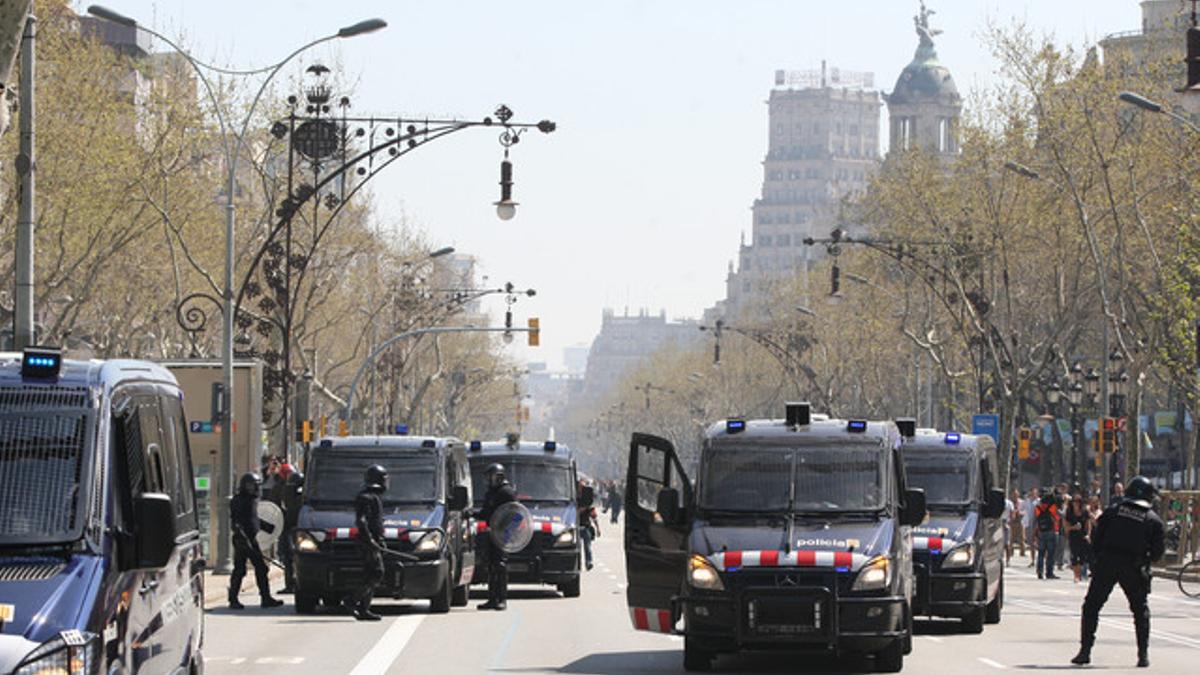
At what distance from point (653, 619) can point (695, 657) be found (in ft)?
1.85

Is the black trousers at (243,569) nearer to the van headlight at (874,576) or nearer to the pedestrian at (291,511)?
the pedestrian at (291,511)

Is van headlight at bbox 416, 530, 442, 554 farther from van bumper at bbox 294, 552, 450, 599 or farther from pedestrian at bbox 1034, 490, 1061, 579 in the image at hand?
pedestrian at bbox 1034, 490, 1061, 579

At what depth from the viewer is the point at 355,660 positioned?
21.7 metres

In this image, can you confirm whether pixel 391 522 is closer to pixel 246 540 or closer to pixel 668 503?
pixel 246 540

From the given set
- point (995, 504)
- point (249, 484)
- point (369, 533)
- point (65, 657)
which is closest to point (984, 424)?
A: point (249, 484)

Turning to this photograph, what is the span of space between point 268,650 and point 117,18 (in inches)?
633

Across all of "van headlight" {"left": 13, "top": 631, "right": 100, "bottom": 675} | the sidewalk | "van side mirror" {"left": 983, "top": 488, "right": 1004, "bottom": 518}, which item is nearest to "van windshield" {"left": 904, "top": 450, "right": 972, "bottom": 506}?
"van side mirror" {"left": 983, "top": 488, "right": 1004, "bottom": 518}

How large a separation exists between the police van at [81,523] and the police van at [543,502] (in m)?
22.2

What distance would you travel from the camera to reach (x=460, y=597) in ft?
104

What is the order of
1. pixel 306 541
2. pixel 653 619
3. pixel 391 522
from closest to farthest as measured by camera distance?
pixel 653 619 < pixel 306 541 < pixel 391 522

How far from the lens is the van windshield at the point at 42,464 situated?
11.1 meters

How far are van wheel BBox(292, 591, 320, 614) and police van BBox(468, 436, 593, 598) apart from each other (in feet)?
18.6

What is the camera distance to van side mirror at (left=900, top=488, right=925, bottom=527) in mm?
21062

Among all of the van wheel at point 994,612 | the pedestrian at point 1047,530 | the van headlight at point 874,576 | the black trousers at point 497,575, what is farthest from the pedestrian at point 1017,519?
the van headlight at point 874,576
